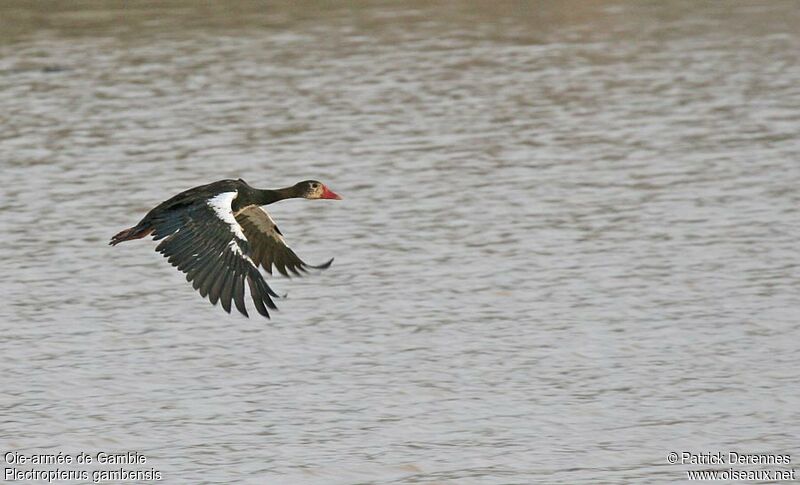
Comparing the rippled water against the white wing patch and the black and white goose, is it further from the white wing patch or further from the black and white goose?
the white wing patch

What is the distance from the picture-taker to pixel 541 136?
22.0 metres

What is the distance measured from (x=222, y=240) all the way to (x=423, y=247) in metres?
6.23

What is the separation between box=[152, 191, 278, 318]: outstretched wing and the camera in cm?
1076

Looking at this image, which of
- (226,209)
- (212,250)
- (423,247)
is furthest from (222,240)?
(423,247)

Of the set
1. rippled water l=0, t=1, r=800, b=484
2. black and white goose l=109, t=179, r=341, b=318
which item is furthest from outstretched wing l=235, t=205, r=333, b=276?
rippled water l=0, t=1, r=800, b=484

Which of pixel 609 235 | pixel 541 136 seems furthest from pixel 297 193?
pixel 541 136

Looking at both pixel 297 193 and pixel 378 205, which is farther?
pixel 378 205

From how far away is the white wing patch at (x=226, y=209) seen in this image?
36.6 ft

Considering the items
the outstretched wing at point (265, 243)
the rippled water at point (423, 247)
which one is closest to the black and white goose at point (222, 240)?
the outstretched wing at point (265, 243)

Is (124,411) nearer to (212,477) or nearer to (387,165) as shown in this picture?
(212,477)

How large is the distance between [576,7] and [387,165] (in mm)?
11146

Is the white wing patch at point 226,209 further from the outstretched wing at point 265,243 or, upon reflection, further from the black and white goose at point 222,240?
the outstretched wing at point 265,243

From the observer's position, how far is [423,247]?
56.3 ft

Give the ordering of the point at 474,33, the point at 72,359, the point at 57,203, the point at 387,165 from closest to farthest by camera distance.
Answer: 1. the point at 72,359
2. the point at 57,203
3. the point at 387,165
4. the point at 474,33
